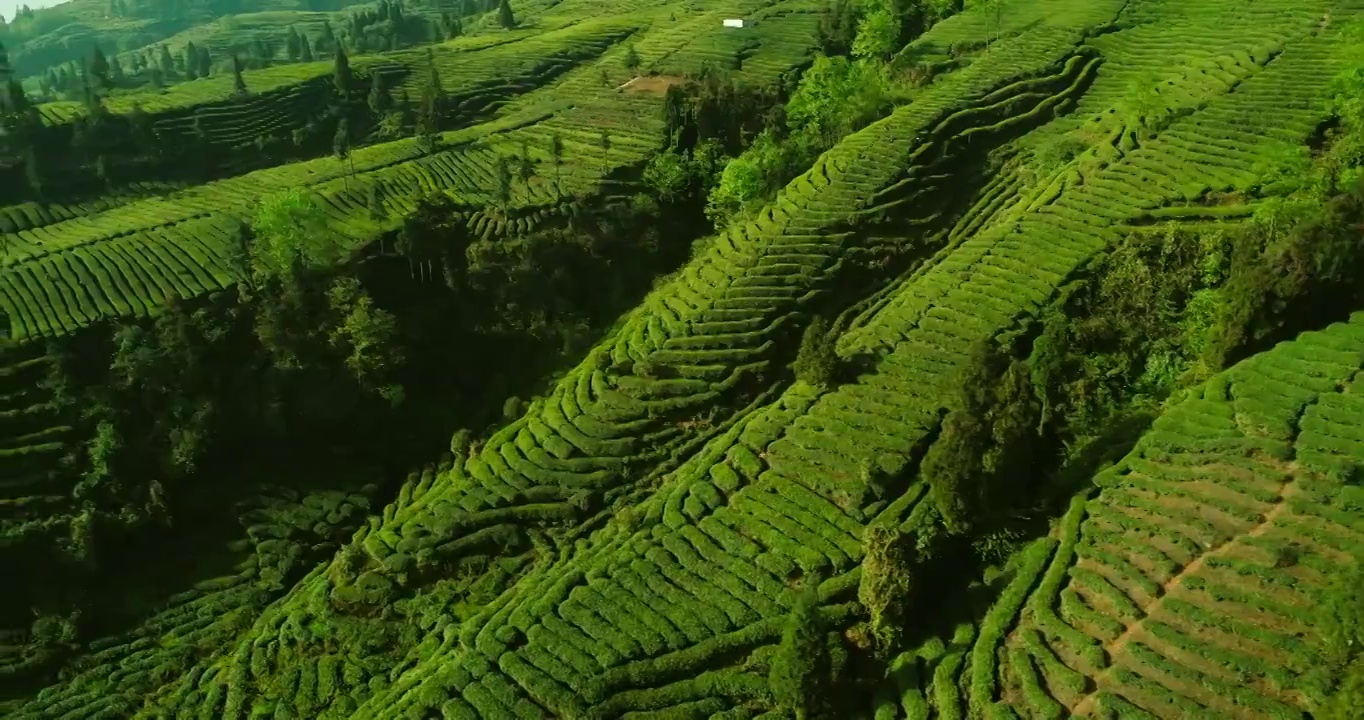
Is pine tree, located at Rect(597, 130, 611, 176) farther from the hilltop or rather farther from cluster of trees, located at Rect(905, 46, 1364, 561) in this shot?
cluster of trees, located at Rect(905, 46, 1364, 561)

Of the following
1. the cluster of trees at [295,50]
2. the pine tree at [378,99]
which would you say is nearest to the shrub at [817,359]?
the pine tree at [378,99]

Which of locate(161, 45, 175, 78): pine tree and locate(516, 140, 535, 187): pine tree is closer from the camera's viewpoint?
locate(516, 140, 535, 187): pine tree

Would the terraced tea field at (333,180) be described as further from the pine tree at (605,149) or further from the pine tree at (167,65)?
the pine tree at (167,65)

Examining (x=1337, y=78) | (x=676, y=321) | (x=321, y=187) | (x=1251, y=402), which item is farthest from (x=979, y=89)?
(x=321, y=187)

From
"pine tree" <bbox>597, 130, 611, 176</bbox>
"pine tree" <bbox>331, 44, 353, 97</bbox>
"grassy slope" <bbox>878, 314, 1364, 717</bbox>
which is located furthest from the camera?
"pine tree" <bbox>331, 44, 353, 97</bbox>

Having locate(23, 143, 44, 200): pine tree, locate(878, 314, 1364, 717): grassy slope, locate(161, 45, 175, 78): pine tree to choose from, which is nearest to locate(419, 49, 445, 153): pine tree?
locate(23, 143, 44, 200): pine tree

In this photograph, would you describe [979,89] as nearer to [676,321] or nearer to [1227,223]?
[1227,223]
